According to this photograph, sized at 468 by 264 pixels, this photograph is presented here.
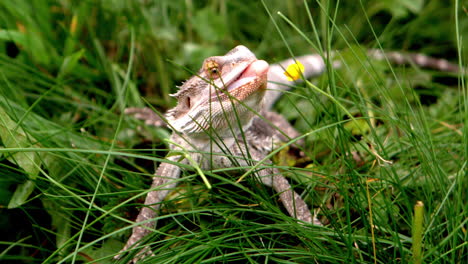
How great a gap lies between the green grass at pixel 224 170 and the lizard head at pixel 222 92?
221 mm

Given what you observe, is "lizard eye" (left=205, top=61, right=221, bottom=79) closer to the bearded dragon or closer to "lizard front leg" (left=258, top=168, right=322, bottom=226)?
the bearded dragon

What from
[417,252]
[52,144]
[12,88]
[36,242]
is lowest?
[36,242]

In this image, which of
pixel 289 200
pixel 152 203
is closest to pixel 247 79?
pixel 289 200

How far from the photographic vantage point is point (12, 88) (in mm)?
3168

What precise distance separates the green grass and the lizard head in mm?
221

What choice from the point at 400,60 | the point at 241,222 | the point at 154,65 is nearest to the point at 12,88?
the point at 154,65

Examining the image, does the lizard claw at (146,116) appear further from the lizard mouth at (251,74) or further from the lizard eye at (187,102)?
the lizard mouth at (251,74)

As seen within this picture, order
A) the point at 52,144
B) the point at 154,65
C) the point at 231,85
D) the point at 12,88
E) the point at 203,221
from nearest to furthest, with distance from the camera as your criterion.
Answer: the point at 231,85, the point at 203,221, the point at 52,144, the point at 12,88, the point at 154,65

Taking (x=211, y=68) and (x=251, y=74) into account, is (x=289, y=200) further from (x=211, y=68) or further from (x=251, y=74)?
(x=211, y=68)

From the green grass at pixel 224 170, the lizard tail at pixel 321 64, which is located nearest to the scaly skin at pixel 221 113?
the green grass at pixel 224 170

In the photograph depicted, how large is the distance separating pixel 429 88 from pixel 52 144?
11.6 feet

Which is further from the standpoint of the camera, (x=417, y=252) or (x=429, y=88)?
(x=429, y=88)

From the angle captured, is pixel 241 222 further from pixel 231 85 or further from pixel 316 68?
pixel 316 68

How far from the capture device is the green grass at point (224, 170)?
224cm
